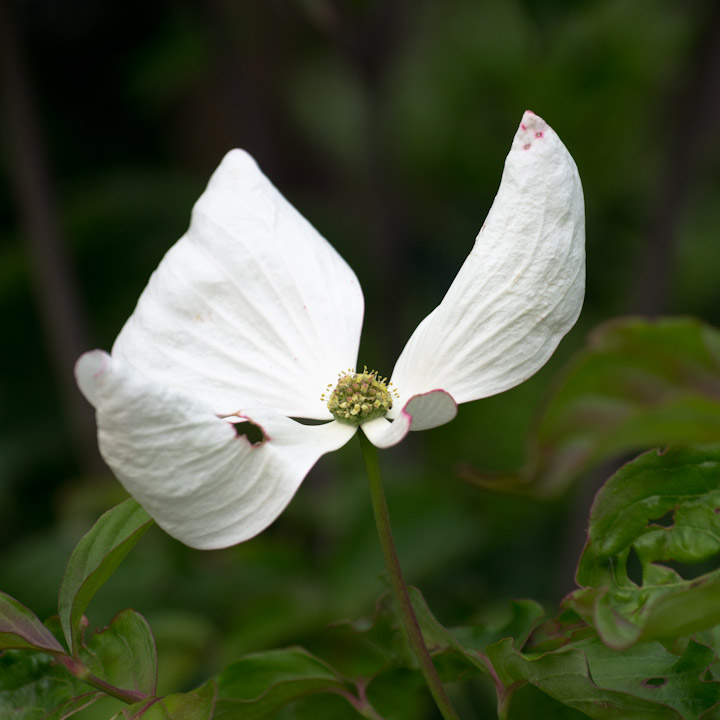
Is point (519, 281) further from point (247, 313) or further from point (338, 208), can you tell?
point (338, 208)

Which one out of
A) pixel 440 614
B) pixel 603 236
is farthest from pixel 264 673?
pixel 603 236

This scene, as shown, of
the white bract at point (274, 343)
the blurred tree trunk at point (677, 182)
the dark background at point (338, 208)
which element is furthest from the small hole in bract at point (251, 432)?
the blurred tree trunk at point (677, 182)

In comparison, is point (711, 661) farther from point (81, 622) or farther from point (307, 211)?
point (307, 211)

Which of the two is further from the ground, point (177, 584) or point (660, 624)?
point (660, 624)

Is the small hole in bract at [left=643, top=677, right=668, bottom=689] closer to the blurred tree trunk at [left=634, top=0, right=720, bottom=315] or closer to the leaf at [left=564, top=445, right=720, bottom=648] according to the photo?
the leaf at [left=564, top=445, right=720, bottom=648]

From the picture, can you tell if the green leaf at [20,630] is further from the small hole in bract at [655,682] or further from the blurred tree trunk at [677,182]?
the blurred tree trunk at [677,182]

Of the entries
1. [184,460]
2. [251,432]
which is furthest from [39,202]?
[184,460]

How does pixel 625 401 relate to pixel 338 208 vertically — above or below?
above
